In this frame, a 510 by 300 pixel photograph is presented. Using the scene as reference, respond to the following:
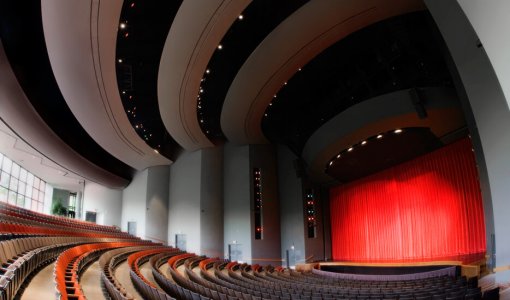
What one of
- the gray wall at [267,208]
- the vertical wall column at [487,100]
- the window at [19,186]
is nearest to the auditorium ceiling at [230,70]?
the gray wall at [267,208]

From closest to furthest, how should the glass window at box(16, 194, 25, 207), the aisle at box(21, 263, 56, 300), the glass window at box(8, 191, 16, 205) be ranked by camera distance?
the aisle at box(21, 263, 56, 300) → the glass window at box(8, 191, 16, 205) → the glass window at box(16, 194, 25, 207)

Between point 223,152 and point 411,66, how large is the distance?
6673 mm

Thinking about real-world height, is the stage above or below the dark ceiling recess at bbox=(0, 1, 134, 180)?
below

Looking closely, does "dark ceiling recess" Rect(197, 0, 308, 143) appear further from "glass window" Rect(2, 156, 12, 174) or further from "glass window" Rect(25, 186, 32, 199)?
"glass window" Rect(25, 186, 32, 199)

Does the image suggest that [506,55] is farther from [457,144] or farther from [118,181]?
[118,181]

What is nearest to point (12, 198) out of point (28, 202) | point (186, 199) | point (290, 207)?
point (28, 202)

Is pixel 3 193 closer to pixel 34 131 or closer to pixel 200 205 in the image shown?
pixel 34 131

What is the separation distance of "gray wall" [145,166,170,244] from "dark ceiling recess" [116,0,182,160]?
10.2 feet

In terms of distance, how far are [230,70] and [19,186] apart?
910 cm

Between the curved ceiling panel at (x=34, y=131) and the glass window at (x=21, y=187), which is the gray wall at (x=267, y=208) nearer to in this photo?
the curved ceiling panel at (x=34, y=131)

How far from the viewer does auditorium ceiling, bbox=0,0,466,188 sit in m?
6.14

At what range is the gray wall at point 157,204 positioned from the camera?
43.5ft

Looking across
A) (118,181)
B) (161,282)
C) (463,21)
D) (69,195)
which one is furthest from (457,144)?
(69,195)

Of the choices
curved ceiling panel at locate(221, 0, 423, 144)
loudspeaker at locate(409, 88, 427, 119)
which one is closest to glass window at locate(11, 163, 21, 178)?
curved ceiling panel at locate(221, 0, 423, 144)
